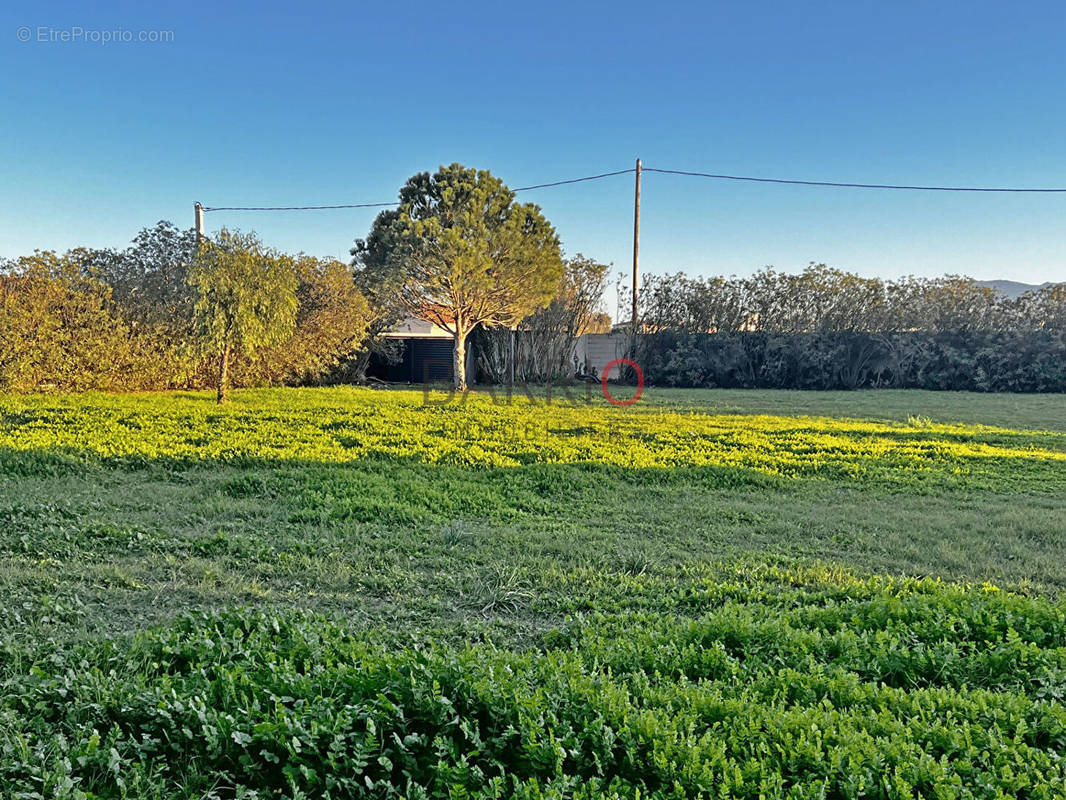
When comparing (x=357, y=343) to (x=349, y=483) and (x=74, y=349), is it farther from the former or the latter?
(x=349, y=483)

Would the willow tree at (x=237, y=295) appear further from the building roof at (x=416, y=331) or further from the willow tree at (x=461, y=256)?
the building roof at (x=416, y=331)

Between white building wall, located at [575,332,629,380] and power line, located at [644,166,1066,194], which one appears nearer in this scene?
power line, located at [644,166,1066,194]

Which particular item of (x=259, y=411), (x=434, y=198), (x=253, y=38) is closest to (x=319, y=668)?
(x=259, y=411)

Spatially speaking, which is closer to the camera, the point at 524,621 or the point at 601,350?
the point at 524,621

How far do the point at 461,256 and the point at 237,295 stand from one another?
6753 mm

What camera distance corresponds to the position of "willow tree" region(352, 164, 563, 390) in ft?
56.3

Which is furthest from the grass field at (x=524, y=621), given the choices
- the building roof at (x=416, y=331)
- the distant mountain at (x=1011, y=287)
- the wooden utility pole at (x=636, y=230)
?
the distant mountain at (x=1011, y=287)

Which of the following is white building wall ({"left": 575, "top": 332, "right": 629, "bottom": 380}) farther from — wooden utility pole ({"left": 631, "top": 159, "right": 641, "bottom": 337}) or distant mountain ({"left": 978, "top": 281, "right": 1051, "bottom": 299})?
distant mountain ({"left": 978, "top": 281, "right": 1051, "bottom": 299})

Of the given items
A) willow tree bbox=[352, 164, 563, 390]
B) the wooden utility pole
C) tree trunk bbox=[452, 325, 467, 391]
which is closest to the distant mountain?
the wooden utility pole

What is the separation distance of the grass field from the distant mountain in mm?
17552

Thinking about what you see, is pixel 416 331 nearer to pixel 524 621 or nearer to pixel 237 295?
pixel 237 295

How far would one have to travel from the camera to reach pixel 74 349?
468 inches

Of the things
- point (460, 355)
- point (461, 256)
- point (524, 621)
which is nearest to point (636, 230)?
point (461, 256)

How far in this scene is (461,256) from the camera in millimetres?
16891
